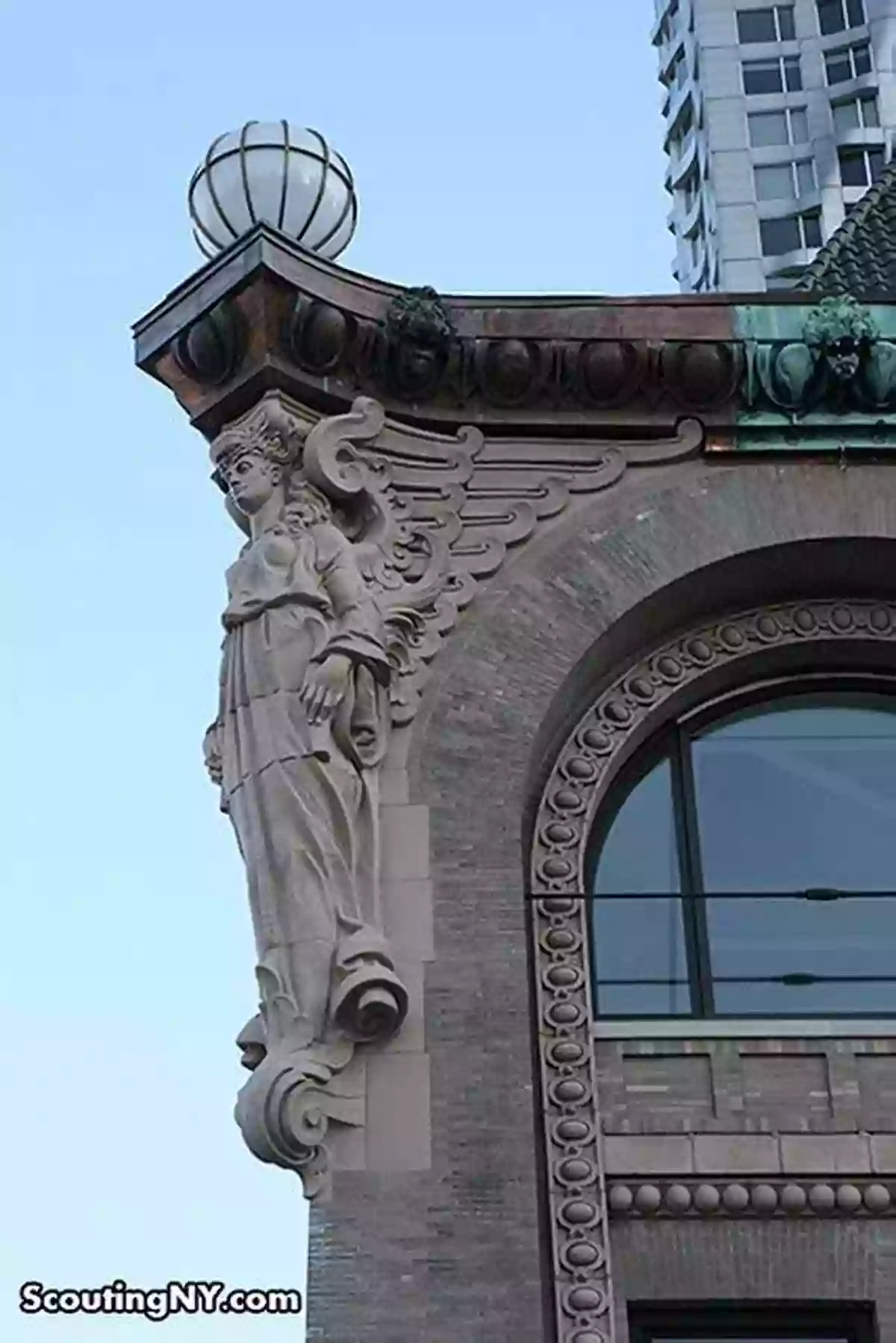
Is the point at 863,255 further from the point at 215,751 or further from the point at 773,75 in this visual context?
the point at 773,75

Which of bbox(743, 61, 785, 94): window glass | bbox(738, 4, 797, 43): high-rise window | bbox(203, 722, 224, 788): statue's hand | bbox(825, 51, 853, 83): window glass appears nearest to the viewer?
bbox(203, 722, 224, 788): statue's hand

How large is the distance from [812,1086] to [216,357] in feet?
19.9

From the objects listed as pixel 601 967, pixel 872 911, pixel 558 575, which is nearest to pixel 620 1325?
pixel 601 967

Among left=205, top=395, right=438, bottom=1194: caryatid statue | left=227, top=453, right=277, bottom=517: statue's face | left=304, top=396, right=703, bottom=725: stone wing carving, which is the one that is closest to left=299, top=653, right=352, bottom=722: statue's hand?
left=205, top=395, right=438, bottom=1194: caryatid statue

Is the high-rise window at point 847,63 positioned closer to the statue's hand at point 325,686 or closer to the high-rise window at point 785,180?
the high-rise window at point 785,180

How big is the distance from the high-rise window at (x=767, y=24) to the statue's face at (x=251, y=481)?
8046 centimetres

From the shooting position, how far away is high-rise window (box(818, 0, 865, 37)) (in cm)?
9131

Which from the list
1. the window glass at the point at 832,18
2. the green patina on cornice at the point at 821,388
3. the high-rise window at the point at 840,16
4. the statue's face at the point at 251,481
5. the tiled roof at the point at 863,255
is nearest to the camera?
the statue's face at the point at 251,481

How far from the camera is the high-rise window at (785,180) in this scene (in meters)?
87.7

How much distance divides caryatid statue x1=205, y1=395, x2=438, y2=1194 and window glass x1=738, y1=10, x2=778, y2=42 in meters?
80.3

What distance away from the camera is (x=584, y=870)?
15219 mm

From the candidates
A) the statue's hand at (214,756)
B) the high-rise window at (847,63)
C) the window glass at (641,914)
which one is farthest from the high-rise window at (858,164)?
the statue's hand at (214,756)

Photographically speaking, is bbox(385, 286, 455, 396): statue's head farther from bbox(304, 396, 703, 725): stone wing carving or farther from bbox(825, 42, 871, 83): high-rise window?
bbox(825, 42, 871, 83): high-rise window

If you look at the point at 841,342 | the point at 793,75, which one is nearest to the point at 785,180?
the point at 793,75
